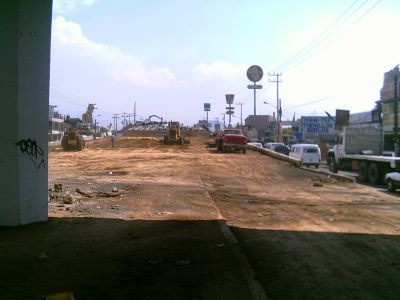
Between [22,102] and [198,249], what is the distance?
13.4ft

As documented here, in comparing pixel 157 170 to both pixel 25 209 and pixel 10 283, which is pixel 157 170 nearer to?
pixel 25 209

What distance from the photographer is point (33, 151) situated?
951 cm

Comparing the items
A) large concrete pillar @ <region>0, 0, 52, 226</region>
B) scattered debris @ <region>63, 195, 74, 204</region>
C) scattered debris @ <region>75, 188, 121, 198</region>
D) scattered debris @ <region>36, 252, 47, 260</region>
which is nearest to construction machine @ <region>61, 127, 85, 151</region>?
scattered debris @ <region>75, 188, 121, 198</region>

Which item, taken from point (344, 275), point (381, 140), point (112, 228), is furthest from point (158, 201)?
point (381, 140)

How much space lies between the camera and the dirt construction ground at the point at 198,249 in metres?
6.42

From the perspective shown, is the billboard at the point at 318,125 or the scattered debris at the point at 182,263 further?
the billboard at the point at 318,125

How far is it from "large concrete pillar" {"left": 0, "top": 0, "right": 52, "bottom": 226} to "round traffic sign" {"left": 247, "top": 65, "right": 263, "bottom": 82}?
217ft

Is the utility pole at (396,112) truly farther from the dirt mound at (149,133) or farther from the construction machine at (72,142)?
the dirt mound at (149,133)

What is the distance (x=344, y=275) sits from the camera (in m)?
7.40

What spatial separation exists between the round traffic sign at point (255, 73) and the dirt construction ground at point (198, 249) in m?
59.0

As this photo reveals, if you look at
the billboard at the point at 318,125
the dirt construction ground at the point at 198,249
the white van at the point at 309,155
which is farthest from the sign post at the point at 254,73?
the dirt construction ground at the point at 198,249

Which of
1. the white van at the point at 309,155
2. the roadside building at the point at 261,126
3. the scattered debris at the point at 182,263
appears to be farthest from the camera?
the roadside building at the point at 261,126

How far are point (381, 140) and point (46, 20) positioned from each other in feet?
91.0

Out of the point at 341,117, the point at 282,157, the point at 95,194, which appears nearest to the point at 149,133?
the point at 341,117
